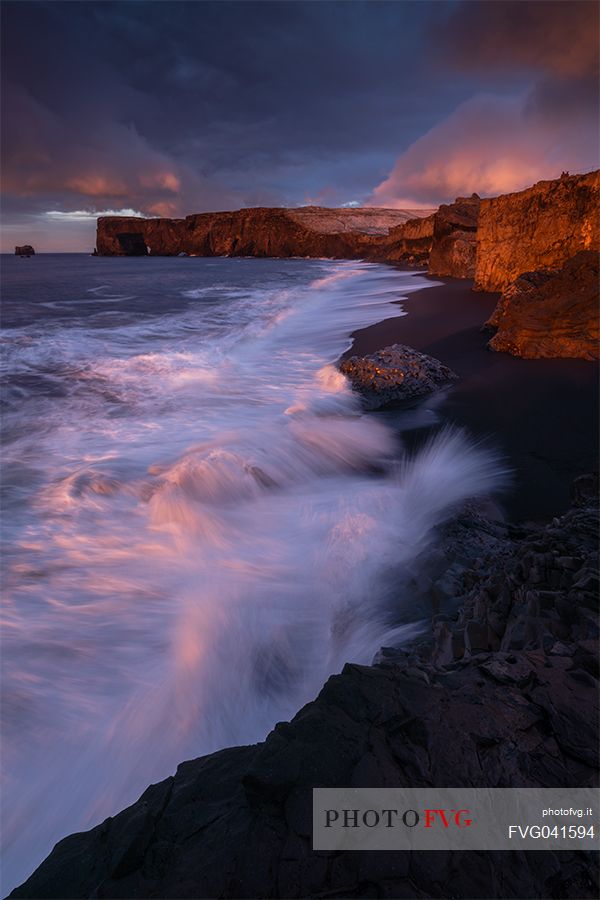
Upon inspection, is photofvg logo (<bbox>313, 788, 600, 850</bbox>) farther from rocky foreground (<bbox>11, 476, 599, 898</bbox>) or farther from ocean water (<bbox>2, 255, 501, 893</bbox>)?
ocean water (<bbox>2, 255, 501, 893</bbox>)

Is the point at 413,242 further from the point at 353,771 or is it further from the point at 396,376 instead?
the point at 353,771

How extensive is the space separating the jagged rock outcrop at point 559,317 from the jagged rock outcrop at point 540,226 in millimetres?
3497

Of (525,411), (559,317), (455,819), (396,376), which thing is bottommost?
(455,819)

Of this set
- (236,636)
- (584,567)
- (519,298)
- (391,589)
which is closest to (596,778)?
(584,567)

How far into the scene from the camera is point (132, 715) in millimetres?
2324

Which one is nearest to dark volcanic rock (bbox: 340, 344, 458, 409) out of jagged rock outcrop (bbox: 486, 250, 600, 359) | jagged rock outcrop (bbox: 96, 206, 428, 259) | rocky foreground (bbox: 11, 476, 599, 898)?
jagged rock outcrop (bbox: 486, 250, 600, 359)

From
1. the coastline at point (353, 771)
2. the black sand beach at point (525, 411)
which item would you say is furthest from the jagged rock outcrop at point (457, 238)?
the coastline at point (353, 771)

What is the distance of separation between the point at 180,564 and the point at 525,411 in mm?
4265


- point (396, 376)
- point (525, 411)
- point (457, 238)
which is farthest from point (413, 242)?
point (525, 411)

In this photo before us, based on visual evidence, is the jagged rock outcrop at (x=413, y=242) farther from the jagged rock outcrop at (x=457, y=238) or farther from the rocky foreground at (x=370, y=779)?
the rocky foreground at (x=370, y=779)

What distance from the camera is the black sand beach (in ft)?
12.1

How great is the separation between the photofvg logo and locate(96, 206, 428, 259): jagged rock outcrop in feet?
227

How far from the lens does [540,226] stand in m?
10.1

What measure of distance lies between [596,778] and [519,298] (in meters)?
7.46
